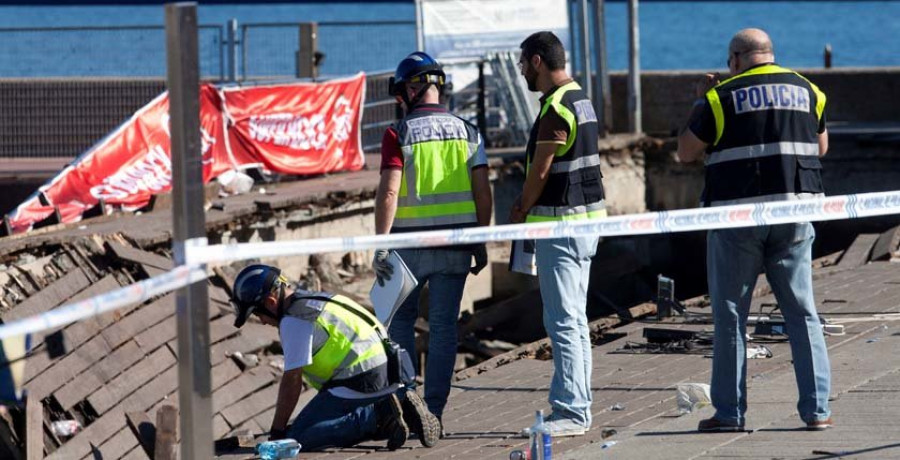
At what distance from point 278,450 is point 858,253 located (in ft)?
22.5

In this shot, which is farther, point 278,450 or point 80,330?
point 80,330

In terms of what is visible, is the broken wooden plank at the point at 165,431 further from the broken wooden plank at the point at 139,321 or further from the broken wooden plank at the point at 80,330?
the broken wooden plank at the point at 139,321

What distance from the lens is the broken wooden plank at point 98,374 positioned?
9.92 metres

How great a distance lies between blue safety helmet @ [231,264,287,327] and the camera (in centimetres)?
695

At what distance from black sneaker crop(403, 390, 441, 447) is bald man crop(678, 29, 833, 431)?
4.80 feet

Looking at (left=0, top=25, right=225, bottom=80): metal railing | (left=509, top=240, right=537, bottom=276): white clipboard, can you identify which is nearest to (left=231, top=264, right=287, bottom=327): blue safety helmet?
(left=509, top=240, right=537, bottom=276): white clipboard

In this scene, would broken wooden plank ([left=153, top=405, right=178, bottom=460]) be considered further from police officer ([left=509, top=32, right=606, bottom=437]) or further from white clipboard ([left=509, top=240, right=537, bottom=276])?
police officer ([left=509, top=32, right=606, bottom=437])

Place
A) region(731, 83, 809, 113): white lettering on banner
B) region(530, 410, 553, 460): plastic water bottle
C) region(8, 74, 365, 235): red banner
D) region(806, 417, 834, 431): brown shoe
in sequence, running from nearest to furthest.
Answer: region(530, 410, 553, 460): plastic water bottle
region(731, 83, 809, 113): white lettering on banner
region(806, 417, 834, 431): brown shoe
region(8, 74, 365, 235): red banner

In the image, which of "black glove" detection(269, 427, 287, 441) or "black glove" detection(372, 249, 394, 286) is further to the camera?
"black glove" detection(269, 427, 287, 441)

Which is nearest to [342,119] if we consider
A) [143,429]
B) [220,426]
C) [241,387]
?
[241,387]

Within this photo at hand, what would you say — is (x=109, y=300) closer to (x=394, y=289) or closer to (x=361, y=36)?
(x=394, y=289)

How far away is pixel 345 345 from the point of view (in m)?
7.03

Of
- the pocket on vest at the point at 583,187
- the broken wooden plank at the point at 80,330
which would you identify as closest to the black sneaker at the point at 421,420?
the pocket on vest at the point at 583,187

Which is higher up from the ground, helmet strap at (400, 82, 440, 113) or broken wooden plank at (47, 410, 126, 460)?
helmet strap at (400, 82, 440, 113)
